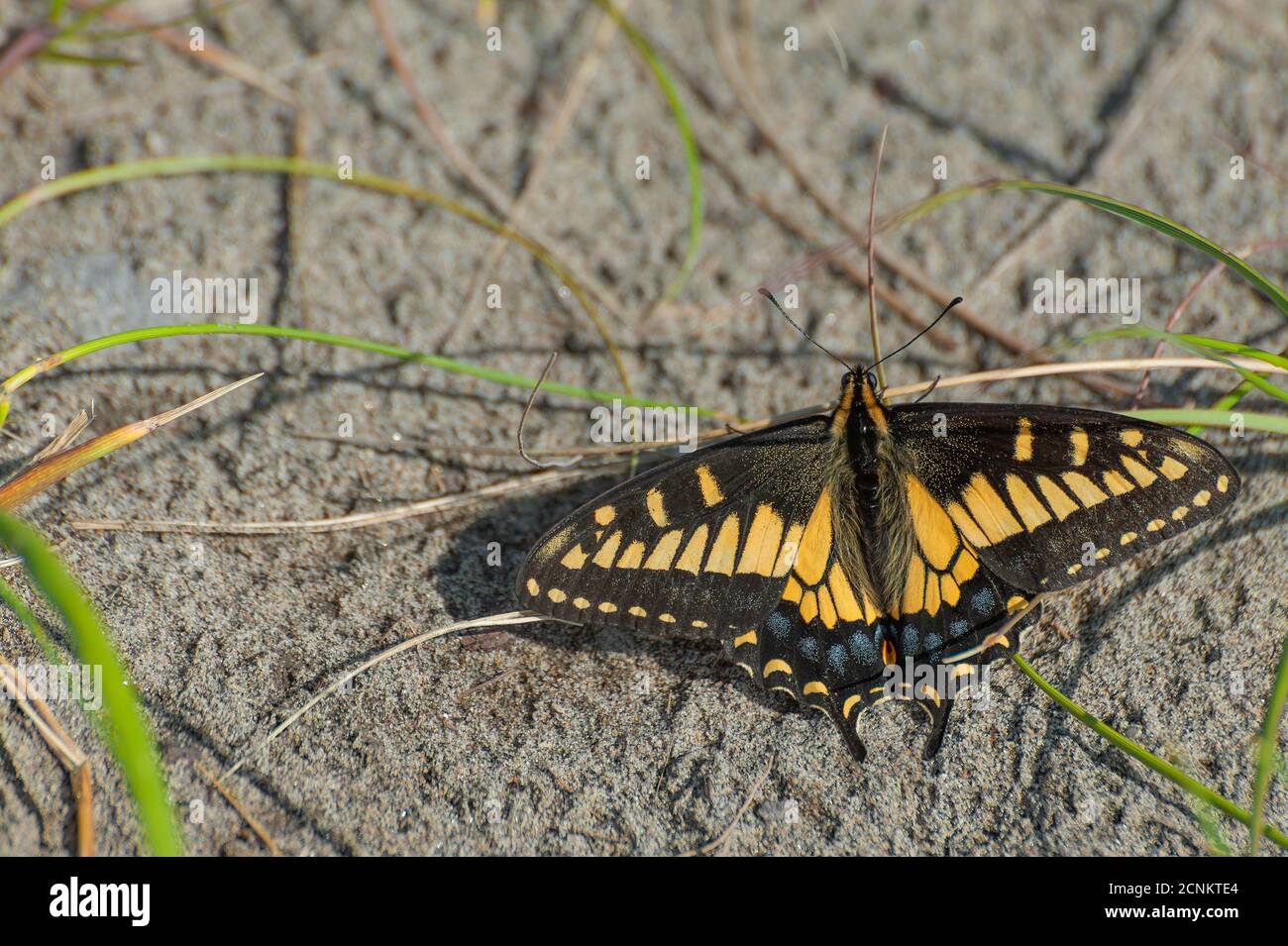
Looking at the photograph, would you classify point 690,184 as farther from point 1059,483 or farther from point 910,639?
point 910,639

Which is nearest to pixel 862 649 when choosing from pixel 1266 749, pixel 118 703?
pixel 1266 749

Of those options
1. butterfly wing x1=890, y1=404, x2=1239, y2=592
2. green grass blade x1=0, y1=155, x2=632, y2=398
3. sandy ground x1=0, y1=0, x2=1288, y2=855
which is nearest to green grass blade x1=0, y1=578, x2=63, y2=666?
sandy ground x1=0, y1=0, x2=1288, y2=855

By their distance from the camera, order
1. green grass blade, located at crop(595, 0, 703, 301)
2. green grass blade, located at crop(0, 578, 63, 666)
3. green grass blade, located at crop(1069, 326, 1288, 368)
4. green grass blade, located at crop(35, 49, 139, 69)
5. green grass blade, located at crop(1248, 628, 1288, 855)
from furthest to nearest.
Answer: green grass blade, located at crop(595, 0, 703, 301) → green grass blade, located at crop(35, 49, 139, 69) → green grass blade, located at crop(1069, 326, 1288, 368) → green grass blade, located at crop(0, 578, 63, 666) → green grass blade, located at crop(1248, 628, 1288, 855)

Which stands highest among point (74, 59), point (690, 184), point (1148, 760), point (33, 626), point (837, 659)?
point (74, 59)

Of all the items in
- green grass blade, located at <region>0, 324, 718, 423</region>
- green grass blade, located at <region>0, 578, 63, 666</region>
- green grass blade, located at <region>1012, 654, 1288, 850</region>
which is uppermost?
green grass blade, located at <region>0, 324, 718, 423</region>

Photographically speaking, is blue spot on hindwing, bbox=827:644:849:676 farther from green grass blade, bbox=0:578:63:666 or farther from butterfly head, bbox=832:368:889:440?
green grass blade, bbox=0:578:63:666

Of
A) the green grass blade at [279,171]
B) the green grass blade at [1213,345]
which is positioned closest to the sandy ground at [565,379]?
the green grass blade at [279,171]
